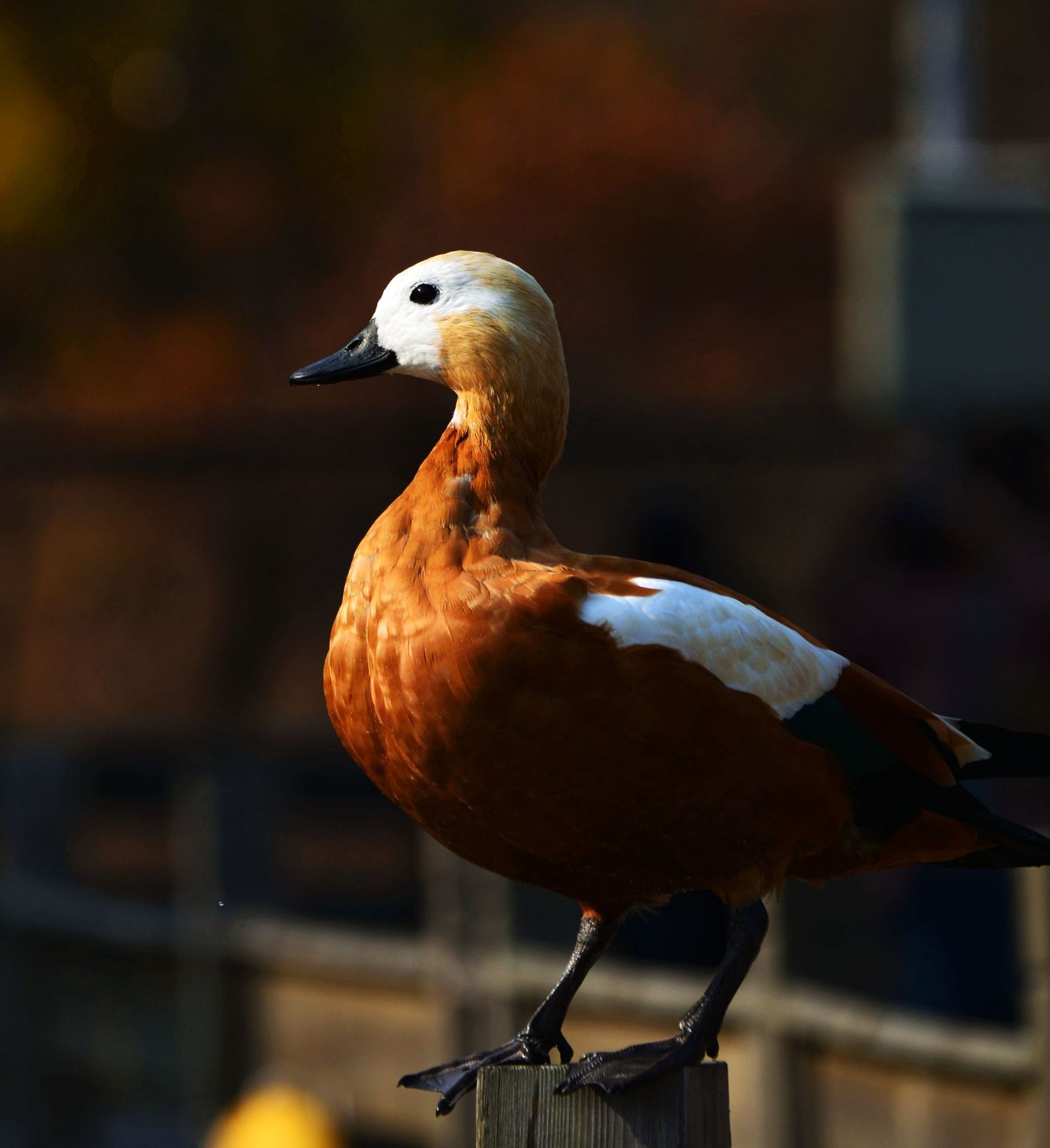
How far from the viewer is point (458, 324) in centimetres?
266

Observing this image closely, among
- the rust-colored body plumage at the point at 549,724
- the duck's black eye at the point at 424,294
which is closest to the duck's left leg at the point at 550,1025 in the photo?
the rust-colored body plumage at the point at 549,724

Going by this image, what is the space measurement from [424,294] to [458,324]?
8 cm

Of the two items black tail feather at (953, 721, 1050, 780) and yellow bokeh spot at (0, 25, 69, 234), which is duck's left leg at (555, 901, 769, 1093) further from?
yellow bokeh spot at (0, 25, 69, 234)

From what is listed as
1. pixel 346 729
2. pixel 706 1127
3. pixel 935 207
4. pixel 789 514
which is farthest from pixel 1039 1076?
pixel 789 514

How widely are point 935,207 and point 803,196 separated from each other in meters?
8.45

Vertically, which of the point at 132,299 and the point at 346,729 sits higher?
the point at 132,299

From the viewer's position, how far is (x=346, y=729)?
2.59 metres

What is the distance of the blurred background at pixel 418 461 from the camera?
566 cm

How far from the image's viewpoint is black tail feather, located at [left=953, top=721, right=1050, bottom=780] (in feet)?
8.90

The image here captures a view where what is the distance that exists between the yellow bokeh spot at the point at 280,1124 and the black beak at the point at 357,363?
159 inches

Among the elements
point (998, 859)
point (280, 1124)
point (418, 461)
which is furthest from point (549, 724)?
point (418, 461)

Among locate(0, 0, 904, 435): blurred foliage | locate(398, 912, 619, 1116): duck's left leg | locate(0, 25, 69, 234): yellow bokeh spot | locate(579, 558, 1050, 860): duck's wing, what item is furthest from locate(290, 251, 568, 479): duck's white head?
locate(0, 25, 69, 234): yellow bokeh spot

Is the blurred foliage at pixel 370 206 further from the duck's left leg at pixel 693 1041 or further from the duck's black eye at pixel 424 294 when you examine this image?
the duck's left leg at pixel 693 1041

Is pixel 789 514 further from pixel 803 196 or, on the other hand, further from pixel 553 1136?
pixel 553 1136
